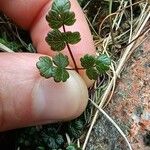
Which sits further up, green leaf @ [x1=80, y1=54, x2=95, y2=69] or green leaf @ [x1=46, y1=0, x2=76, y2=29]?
green leaf @ [x1=46, y1=0, x2=76, y2=29]

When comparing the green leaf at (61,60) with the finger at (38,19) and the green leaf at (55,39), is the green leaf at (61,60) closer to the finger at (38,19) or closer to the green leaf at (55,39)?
the green leaf at (55,39)

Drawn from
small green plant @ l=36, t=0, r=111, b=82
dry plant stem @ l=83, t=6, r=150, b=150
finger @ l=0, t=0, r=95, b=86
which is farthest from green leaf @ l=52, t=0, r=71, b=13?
dry plant stem @ l=83, t=6, r=150, b=150

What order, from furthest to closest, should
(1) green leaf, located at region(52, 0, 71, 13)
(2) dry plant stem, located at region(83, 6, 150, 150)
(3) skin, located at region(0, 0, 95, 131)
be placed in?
(2) dry plant stem, located at region(83, 6, 150, 150) < (3) skin, located at region(0, 0, 95, 131) < (1) green leaf, located at region(52, 0, 71, 13)

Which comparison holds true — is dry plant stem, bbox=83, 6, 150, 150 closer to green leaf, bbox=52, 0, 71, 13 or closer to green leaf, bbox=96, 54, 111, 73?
green leaf, bbox=96, 54, 111, 73

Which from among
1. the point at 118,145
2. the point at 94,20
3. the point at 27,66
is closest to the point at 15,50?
the point at 27,66

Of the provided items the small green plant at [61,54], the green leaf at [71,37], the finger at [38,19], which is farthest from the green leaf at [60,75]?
the finger at [38,19]

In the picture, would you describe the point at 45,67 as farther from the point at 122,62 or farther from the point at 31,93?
the point at 122,62
